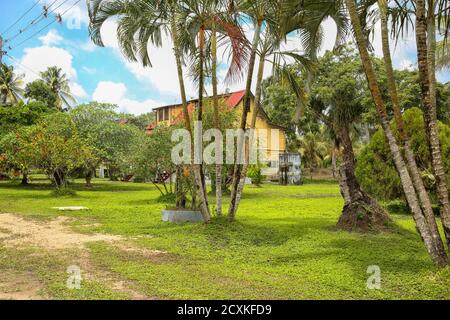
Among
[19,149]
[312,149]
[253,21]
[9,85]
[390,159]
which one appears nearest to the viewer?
[253,21]

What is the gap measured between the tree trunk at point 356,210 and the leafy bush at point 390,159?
3391 mm

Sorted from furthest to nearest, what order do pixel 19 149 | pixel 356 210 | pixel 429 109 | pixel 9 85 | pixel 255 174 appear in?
pixel 9 85 → pixel 255 174 → pixel 19 149 → pixel 356 210 → pixel 429 109

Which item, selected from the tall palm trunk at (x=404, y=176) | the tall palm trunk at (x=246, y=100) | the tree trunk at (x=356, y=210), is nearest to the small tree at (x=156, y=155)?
the tall palm trunk at (x=246, y=100)

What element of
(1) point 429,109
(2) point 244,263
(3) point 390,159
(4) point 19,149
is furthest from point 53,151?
(1) point 429,109

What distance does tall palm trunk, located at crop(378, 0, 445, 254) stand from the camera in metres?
6.04

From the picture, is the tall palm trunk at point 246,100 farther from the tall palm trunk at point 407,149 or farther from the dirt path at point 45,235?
the tall palm trunk at point 407,149

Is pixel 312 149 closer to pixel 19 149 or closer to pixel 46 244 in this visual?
pixel 19 149

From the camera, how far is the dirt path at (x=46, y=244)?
5.29 meters

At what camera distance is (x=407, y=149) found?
618cm

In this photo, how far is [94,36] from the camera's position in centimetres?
1085

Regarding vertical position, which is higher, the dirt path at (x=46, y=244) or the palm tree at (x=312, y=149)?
the palm tree at (x=312, y=149)

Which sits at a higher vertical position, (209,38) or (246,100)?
(209,38)

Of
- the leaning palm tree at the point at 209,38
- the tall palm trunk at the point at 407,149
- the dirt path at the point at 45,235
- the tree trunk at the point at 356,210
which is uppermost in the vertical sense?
the leaning palm tree at the point at 209,38

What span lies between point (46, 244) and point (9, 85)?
130 ft
